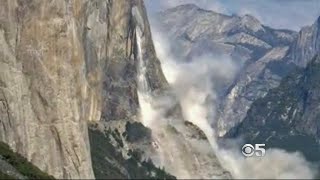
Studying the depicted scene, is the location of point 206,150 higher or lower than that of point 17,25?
lower

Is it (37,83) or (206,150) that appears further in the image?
(206,150)

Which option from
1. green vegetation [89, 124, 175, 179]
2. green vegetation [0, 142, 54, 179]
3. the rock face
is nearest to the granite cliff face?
the rock face

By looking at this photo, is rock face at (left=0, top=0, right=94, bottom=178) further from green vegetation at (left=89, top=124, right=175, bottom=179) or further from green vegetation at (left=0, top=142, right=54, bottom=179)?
green vegetation at (left=0, top=142, right=54, bottom=179)

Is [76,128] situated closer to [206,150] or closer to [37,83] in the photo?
[37,83]

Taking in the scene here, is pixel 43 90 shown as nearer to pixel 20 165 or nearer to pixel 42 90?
pixel 42 90

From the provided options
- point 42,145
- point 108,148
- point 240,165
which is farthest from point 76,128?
point 108,148

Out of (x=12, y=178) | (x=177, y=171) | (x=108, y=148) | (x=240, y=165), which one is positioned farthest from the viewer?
(x=108, y=148)

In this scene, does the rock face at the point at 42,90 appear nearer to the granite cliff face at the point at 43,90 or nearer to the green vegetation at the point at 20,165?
the granite cliff face at the point at 43,90

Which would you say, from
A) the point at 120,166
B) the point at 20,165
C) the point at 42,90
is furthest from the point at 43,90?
the point at 120,166

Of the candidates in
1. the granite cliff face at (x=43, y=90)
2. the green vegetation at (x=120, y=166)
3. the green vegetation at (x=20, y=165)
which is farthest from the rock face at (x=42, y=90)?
the green vegetation at (x=20, y=165)
